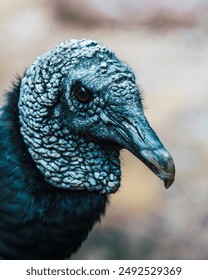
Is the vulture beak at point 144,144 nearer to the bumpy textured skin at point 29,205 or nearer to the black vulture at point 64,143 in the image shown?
the black vulture at point 64,143

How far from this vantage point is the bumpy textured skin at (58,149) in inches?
101

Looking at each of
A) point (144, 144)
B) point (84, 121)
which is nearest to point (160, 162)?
point (144, 144)

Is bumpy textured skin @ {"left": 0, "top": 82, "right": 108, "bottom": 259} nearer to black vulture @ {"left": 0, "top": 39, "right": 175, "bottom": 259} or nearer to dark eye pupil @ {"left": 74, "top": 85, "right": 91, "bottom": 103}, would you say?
black vulture @ {"left": 0, "top": 39, "right": 175, "bottom": 259}

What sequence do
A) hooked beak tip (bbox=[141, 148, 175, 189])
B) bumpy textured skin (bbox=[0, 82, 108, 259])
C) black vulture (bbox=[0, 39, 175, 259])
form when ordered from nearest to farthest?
1. hooked beak tip (bbox=[141, 148, 175, 189])
2. black vulture (bbox=[0, 39, 175, 259])
3. bumpy textured skin (bbox=[0, 82, 108, 259])

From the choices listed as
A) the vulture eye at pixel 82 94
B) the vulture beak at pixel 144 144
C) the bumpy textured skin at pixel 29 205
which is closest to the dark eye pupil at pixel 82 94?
the vulture eye at pixel 82 94

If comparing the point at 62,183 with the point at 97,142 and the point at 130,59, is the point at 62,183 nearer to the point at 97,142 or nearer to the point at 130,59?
the point at 97,142

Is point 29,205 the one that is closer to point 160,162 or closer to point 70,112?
point 70,112

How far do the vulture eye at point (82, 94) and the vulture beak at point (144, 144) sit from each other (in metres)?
0.11

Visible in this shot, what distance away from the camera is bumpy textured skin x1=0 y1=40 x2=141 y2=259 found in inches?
101

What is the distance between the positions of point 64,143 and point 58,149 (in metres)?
0.03

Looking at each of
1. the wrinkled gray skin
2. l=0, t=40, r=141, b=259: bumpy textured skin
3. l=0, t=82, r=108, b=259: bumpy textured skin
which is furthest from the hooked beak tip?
l=0, t=82, r=108, b=259: bumpy textured skin

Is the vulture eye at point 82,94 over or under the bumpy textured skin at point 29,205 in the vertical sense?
over

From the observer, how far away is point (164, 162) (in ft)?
7.92
